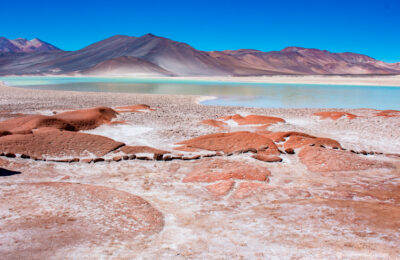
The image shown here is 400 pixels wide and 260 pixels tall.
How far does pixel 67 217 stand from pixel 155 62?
11186cm

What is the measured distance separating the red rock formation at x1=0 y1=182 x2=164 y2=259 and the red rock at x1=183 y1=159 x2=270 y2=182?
1.23 metres

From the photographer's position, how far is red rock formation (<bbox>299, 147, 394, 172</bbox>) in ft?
18.8

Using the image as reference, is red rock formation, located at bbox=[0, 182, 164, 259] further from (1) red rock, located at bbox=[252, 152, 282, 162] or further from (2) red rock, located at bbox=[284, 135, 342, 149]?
(2) red rock, located at bbox=[284, 135, 342, 149]

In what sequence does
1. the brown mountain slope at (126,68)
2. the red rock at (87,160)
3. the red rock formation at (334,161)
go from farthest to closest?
the brown mountain slope at (126,68) < the red rock at (87,160) < the red rock formation at (334,161)

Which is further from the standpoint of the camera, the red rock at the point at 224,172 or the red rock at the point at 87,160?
the red rock at the point at 87,160

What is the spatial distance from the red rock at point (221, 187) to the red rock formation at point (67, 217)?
98cm

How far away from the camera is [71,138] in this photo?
7004 millimetres

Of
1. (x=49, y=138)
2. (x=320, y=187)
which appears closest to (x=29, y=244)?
(x=320, y=187)

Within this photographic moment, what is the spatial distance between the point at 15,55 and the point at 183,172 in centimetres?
14782

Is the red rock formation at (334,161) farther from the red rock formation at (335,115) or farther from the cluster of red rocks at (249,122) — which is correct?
the red rock formation at (335,115)

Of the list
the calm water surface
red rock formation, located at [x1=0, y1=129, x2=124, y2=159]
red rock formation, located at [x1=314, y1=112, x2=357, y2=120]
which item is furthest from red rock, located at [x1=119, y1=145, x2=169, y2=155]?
the calm water surface

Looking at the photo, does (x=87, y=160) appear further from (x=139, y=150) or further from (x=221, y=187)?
(x=221, y=187)

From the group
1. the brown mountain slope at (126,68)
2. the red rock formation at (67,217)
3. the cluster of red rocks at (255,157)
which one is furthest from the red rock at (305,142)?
A: the brown mountain slope at (126,68)

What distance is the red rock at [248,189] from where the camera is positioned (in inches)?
176
